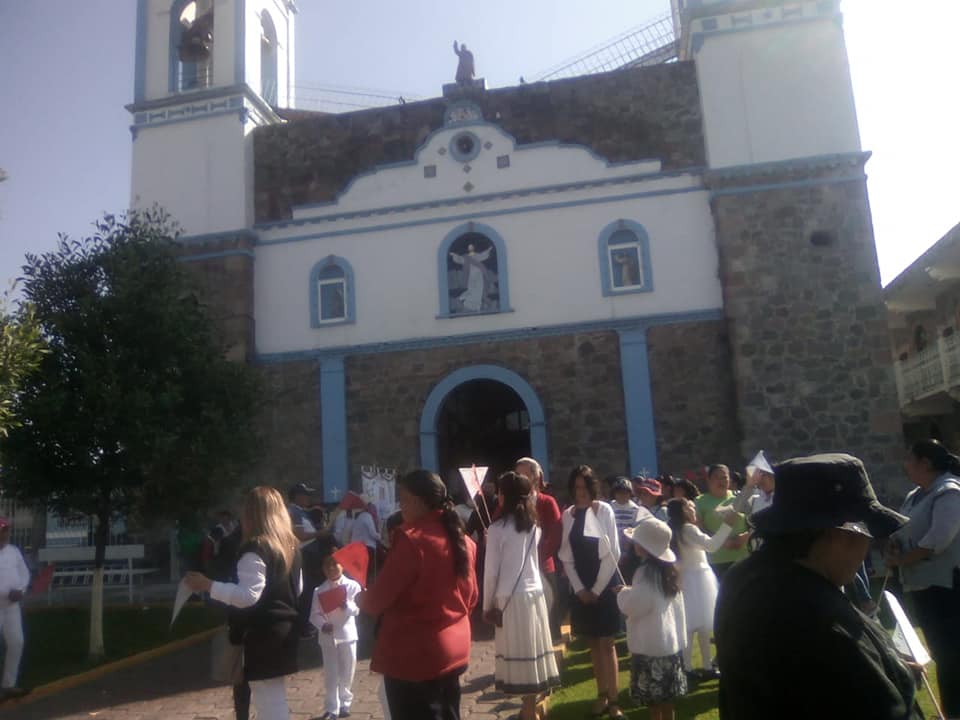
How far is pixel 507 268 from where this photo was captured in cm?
1602

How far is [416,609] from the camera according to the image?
13.7 feet

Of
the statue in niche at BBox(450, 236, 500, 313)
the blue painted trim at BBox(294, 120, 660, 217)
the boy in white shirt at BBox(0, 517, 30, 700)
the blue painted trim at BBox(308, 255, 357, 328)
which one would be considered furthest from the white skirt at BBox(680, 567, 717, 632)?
the blue painted trim at BBox(308, 255, 357, 328)

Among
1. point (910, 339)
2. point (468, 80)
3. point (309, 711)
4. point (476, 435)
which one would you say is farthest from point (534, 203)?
point (910, 339)

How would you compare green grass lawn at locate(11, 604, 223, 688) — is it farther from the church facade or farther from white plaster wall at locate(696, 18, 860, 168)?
white plaster wall at locate(696, 18, 860, 168)

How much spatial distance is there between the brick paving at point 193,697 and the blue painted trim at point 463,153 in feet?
32.3

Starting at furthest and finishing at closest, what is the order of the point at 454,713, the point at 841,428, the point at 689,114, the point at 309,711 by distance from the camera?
the point at 689,114, the point at 841,428, the point at 309,711, the point at 454,713

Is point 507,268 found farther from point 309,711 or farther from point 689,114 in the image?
point 309,711

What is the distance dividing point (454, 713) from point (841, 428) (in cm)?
1165

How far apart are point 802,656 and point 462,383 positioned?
13.9m

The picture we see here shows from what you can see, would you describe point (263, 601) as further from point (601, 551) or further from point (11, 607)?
point (11, 607)

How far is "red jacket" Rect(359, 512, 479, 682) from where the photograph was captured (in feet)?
13.5

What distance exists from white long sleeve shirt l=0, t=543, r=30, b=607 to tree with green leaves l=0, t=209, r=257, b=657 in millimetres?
1984

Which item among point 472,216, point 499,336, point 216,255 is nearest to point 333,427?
point 499,336

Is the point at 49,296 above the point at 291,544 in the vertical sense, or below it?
above
